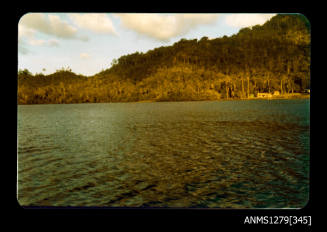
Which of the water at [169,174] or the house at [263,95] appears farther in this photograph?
the house at [263,95]

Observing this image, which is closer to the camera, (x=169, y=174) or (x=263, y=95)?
(x=169, y=174)

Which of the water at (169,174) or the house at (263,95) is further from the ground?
the house at (263,95)

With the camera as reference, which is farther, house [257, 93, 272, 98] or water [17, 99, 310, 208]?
house [257, 93, 272, 98]

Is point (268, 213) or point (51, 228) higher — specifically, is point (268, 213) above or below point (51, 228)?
above

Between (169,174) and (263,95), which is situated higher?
(263,95)

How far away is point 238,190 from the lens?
12.0 m

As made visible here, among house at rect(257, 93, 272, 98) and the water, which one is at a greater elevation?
house at rect(257, 93, 272, 98)

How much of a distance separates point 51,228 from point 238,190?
8561 mm

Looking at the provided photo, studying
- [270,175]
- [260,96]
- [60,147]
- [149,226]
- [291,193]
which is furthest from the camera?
[260,96]

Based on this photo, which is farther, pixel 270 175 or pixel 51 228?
pixel 270 175

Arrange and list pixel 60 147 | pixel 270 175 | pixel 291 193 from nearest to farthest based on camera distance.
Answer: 1. pixel 291 193
2. pixel 270 175
3. pixel 60 147
